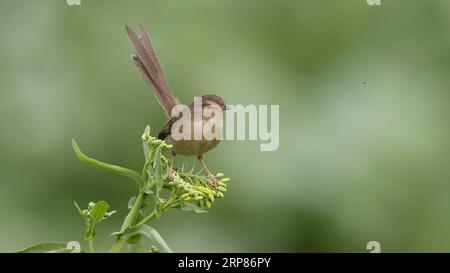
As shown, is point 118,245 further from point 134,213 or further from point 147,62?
point 147,62

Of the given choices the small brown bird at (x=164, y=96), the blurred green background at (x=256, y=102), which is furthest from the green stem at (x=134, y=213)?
the blurred green background at (x=256, y=102)

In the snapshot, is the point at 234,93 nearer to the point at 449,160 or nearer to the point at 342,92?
the point at 342,92

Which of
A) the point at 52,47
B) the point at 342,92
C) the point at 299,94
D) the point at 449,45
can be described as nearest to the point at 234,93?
the point at 299,94

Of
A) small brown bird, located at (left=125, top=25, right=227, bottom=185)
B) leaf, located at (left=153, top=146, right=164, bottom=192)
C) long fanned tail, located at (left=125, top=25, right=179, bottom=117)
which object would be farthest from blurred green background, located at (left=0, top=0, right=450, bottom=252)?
leaf, located at (left=153, top=146, right=164, bottom=192)

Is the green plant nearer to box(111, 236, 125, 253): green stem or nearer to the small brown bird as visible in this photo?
box(111, 236, 125, 253): green stem

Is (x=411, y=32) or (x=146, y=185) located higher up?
(x=411, y=32)

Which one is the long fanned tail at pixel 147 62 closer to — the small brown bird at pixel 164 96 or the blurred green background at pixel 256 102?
the small brown bird at pixel 164 96
